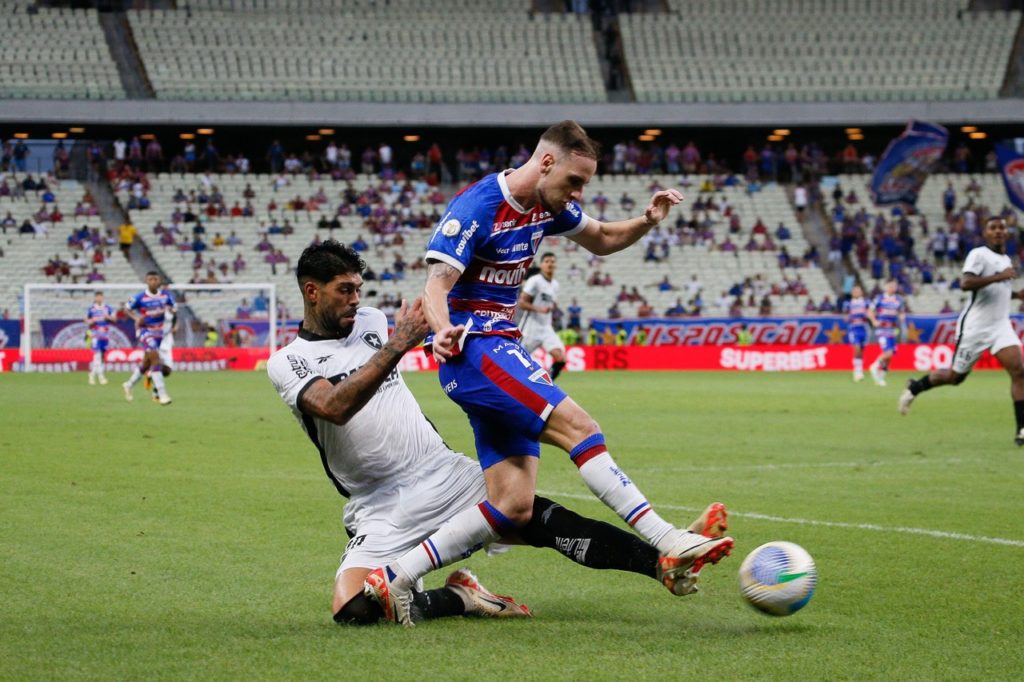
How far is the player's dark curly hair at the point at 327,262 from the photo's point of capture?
20.0 ft

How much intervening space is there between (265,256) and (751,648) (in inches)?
1583

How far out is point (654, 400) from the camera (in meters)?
22.8

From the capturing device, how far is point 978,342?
14.9 metres

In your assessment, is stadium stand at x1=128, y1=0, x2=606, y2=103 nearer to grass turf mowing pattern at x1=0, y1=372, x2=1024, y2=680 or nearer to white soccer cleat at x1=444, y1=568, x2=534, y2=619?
grass turf mowing pattern at x1=0, y1=372, x2=1024, y2=680

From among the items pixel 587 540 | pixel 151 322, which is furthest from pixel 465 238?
pixel 151 322

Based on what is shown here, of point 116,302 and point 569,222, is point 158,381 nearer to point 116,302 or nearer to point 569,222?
point 569,222

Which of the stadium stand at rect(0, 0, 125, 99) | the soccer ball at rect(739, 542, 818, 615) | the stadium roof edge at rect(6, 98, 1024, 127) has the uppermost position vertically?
A: the stadium stand at rect(0, 0, 125, 99)

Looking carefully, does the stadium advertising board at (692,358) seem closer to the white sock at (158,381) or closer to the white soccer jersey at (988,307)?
the white sock at (158,381)

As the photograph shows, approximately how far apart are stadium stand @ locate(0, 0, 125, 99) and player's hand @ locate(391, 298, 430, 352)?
43483mm

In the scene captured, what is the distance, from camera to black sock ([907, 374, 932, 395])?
16.0 m

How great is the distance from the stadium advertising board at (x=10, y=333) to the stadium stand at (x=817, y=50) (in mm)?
24239

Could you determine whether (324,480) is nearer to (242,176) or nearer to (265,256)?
(265,256)

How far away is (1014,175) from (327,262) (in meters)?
40.2

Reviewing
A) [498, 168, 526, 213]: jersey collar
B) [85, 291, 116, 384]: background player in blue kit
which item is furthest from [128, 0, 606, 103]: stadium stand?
[498, 168, 526, 213]: jersey collar
